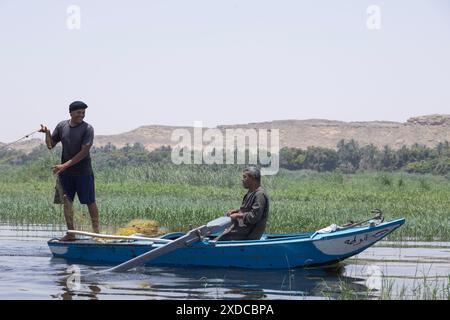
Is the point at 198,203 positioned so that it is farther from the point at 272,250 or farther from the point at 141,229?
the point at 272,250

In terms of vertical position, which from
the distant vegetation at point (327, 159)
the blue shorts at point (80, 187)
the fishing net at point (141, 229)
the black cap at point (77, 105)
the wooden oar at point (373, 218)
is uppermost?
the black cap at point (77, 105)

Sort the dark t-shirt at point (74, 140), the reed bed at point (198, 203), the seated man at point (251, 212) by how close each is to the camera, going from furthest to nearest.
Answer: the reed bed at point (198, 203) → the dark t-shirt at point (74, 140) → the seated man at point (251, 212)

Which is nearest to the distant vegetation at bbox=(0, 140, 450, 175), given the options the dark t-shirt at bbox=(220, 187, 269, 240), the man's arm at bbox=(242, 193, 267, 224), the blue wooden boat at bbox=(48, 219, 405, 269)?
the blue wooden boat at bbox=(48, 219, 405, 269)

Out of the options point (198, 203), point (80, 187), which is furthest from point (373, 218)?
point (198, 203)

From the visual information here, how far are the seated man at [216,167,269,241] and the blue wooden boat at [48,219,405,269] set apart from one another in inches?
8.2

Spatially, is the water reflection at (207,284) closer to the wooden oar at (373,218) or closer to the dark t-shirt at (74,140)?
the wooden oar at (373,218)

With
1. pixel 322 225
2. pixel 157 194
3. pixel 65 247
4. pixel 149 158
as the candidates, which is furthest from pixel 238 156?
pixel 65 247

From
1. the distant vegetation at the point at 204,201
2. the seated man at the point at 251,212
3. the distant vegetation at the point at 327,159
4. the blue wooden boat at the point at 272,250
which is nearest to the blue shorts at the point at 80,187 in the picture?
the distant vegetation at the point at 204,201

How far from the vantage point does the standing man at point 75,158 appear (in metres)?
14.3

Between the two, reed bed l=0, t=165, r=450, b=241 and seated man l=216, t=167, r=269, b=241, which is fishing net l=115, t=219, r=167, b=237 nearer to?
seated man l=216, t=167, r=269, b=241

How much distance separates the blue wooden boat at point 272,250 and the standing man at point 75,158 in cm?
85

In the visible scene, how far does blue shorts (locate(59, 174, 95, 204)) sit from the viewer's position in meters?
14.4

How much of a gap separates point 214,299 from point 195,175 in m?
25.0
